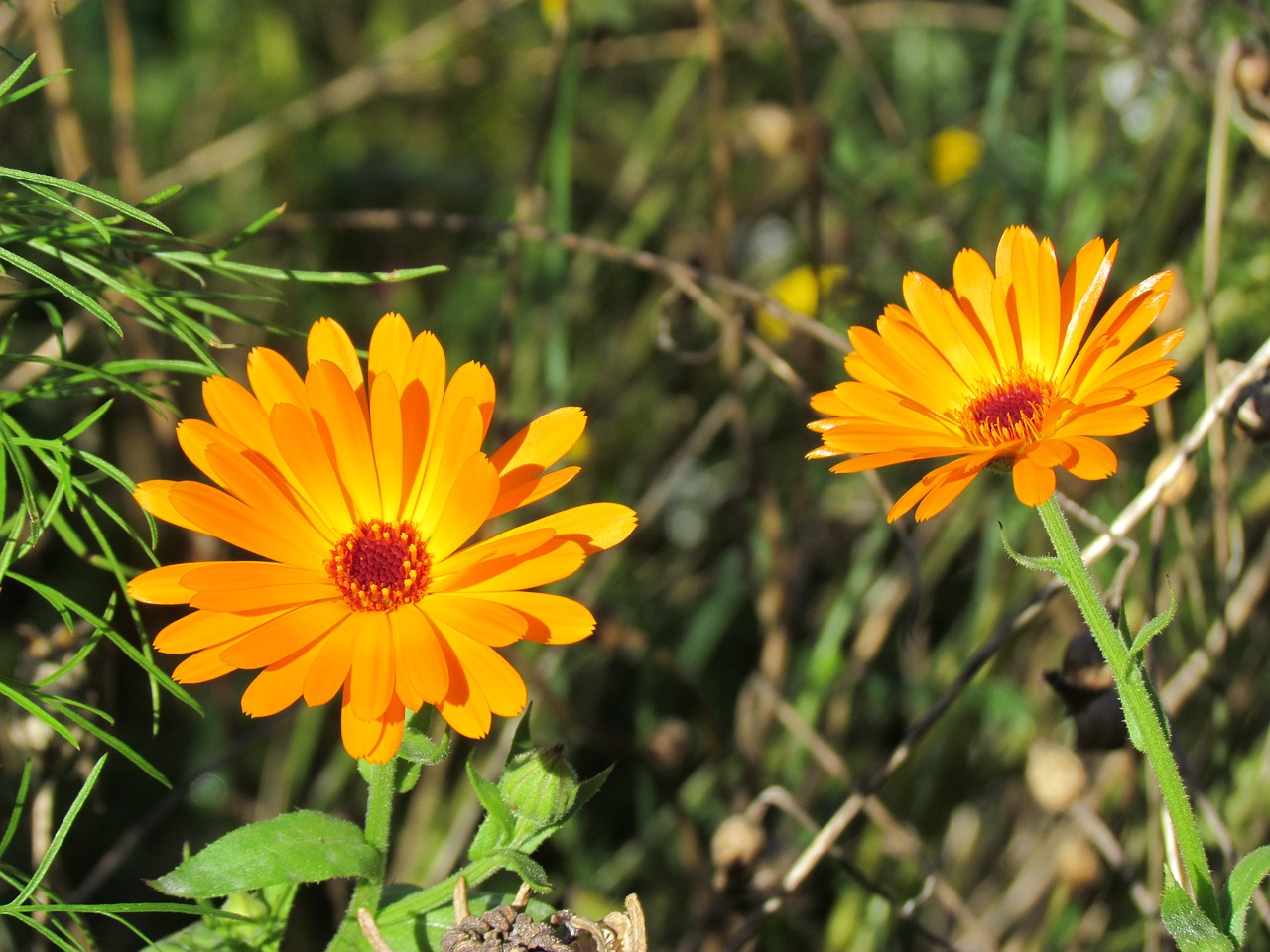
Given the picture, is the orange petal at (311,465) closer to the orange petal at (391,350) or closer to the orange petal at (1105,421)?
the orange petal at (391,350)

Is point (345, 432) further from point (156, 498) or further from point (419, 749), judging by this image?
point (419, 749)

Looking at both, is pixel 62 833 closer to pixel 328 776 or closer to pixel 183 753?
pixel 328 776

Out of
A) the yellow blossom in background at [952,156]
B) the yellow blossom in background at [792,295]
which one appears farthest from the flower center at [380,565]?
the yellow blossom in background at [952,156]

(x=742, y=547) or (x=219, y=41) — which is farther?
(x=219, y=41)

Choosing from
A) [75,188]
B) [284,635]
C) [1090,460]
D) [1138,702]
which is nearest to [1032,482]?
[1090,460]

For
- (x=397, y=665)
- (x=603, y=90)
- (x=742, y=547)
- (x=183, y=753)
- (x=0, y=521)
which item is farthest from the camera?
(x=603, y=90)

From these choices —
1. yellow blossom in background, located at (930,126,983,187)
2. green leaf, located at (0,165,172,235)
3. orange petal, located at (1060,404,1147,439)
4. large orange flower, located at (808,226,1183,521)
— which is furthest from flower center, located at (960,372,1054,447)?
yellow blossom in background, located at (930,126,983,187)

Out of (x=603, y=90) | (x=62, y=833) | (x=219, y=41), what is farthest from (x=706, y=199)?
(x=62, y=833)
